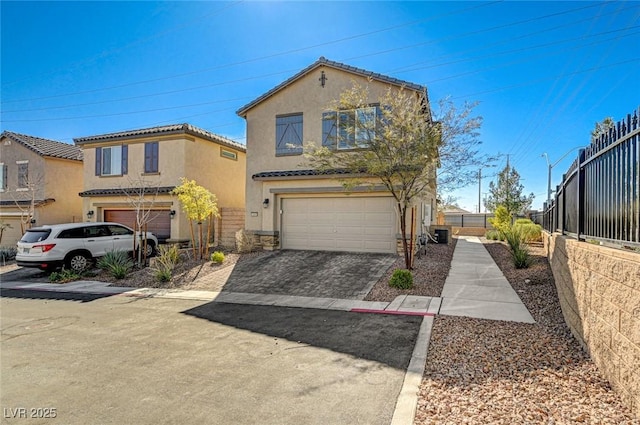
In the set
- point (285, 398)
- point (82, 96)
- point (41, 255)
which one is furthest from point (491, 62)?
point (82, 96)

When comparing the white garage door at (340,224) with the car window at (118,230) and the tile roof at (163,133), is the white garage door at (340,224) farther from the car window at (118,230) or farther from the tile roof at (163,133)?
the car window at (118,230)

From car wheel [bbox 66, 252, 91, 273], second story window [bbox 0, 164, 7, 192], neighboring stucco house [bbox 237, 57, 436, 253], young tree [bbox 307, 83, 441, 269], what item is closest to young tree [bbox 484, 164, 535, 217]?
neighboring stucco house [bbox 237, 57, 436, 253]

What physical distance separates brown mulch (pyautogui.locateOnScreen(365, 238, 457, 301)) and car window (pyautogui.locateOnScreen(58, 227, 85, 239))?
441 inches

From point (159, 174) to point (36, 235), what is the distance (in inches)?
233

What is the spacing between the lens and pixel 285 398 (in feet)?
12.7

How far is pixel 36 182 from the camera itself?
816 inches

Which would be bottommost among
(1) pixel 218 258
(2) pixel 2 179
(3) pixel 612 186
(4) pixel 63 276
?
(4) pixel 63 276

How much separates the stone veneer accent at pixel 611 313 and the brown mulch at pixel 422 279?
3733 millimetres

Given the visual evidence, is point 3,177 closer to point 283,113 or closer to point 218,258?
point 218,258

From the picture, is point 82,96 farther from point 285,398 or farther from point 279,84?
point 285,398

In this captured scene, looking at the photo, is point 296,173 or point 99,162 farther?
point 99,162

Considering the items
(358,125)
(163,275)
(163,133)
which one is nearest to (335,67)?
(358,125)

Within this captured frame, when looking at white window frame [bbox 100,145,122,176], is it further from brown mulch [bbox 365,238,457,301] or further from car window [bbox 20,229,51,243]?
brown mulch [bbox 365,238,457,301]

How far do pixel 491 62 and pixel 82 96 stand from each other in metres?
23.3
